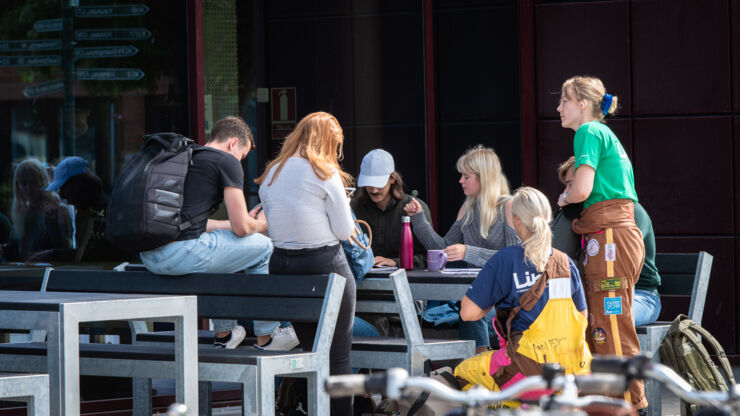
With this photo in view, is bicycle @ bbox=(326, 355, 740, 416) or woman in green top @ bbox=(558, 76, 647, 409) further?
woman in green top @ bbox=(558, 76, 647, 409)

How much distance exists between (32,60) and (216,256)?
2.24 m

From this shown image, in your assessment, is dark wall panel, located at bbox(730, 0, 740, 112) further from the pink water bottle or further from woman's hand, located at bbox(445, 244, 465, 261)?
the pink water bottle

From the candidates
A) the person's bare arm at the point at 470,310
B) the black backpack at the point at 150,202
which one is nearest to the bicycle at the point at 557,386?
the person's bare arm at the point at 470,310

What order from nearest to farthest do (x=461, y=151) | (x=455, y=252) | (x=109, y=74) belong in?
(x=455, y=252), (x=109, y=74), (x=461, y=151)

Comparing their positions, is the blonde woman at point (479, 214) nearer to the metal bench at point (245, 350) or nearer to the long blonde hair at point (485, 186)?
the long blonde hair at point (485, 186)

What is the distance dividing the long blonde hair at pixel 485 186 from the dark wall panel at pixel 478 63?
2.03 meters

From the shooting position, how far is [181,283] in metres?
5.51

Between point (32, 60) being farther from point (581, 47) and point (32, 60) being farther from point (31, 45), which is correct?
point (581, 47)

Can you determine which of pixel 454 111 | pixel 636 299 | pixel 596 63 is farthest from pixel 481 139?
pixel 636 299

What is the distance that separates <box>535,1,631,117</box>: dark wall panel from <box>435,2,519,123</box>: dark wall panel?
0.21 m

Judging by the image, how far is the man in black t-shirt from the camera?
5.48 meters

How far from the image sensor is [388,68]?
345 inches

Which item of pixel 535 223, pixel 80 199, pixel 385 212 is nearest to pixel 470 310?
pixel 535 223

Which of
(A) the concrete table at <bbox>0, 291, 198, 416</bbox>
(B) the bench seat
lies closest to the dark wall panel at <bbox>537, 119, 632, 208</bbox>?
(B) the bench seat
